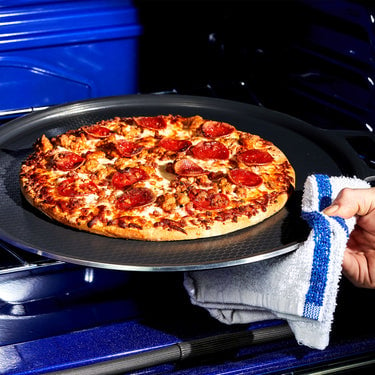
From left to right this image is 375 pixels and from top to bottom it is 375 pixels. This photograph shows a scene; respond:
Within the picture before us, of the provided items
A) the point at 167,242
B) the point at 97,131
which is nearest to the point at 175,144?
the point at 97,131

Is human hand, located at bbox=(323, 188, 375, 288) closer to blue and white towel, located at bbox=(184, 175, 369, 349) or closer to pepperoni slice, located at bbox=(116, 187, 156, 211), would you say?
blue and white towel, located at bbox=(184, 175, 369, 349)

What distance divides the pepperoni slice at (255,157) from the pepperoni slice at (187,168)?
13cm

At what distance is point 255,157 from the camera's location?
2.08 m

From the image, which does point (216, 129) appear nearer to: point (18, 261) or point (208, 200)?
point (208, 200)

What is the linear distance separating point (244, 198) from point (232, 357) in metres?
0.40

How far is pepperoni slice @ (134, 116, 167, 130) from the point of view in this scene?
2.24 meters

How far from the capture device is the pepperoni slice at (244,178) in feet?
6.42

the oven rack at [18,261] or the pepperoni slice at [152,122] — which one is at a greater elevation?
the pepperoni slice at [152,122]

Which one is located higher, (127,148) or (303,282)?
(127,148)

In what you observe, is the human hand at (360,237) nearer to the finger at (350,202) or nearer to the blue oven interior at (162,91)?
the finger at (350,202)

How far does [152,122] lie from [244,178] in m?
0.42

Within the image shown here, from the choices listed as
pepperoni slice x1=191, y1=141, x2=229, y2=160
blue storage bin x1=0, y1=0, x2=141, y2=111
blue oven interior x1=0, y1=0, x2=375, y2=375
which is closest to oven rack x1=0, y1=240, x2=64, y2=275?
blue oven interior x1=0, y1=0, x2=375, y2=375

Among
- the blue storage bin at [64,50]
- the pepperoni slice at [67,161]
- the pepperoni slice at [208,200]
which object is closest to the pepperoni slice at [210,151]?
the pepperoni slice at [208,200]

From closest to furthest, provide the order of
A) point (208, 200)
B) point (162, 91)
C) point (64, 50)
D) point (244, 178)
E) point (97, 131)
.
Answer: point (208, 200) < point (244, 178) < point (97, 131) < point (64, 50) < point (162, 91)
